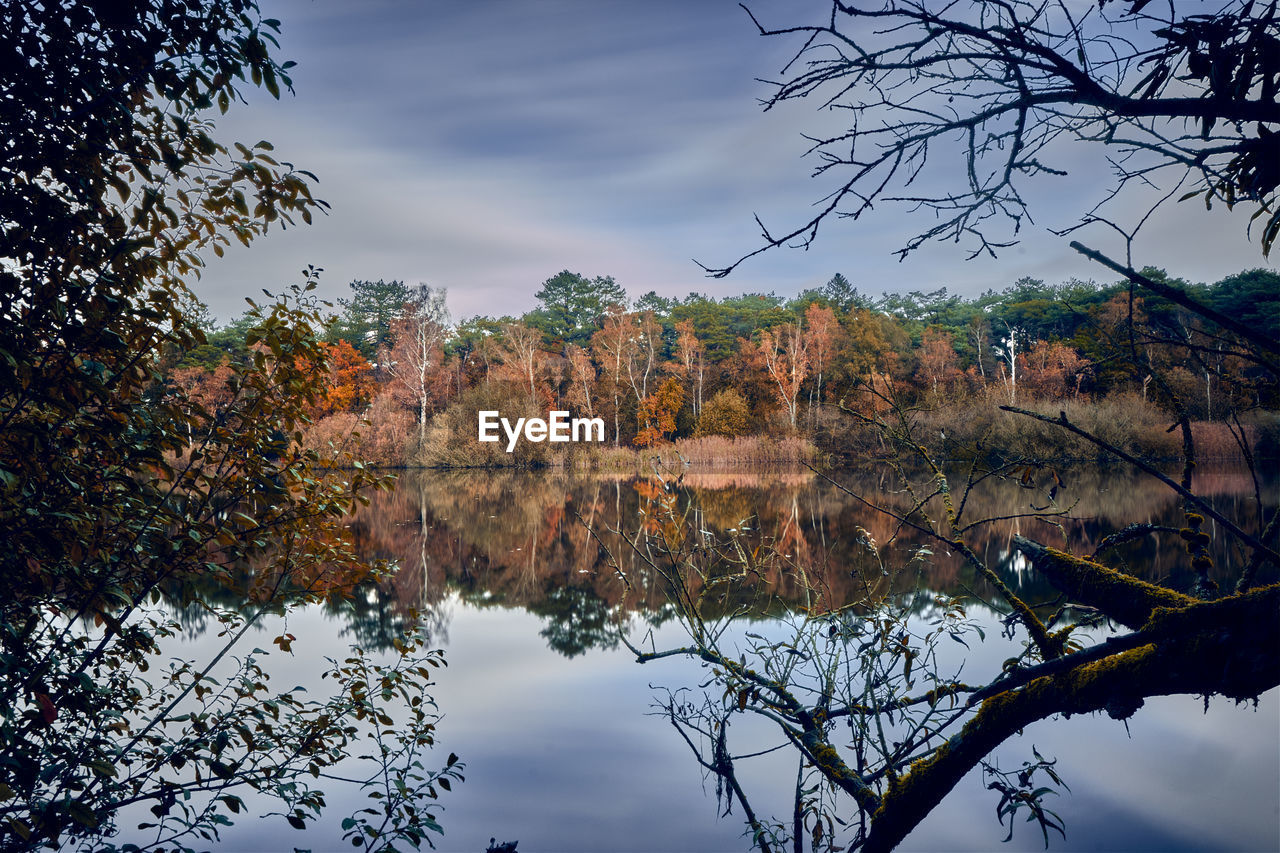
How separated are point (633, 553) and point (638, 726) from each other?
200 inches

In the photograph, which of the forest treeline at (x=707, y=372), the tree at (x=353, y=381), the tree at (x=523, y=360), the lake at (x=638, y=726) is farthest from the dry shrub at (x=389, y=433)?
the lake at (x=638, y=726)

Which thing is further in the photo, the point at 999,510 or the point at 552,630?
the point at 999,510

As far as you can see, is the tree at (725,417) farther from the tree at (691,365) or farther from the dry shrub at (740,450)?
the dry shrub at (740,450)

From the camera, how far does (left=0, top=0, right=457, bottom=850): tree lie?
5.05 ft

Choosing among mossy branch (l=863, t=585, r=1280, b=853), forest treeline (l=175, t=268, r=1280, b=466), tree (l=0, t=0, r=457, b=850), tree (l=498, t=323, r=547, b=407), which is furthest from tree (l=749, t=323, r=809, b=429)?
mossy branch (l=863, t=585, r=1280, b=853)

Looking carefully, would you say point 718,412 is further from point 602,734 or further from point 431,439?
point 602,734

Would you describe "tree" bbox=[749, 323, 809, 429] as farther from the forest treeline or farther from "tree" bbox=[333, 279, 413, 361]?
"tree" bbox=[333, 279, 413, 361]

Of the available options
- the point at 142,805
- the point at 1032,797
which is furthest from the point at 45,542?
the point at 142,805

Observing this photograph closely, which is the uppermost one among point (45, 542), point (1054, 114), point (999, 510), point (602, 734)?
point (1054, 114)

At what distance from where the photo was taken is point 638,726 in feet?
17.7

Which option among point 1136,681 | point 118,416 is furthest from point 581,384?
point 1136,681

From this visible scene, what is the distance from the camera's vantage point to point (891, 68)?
1.25 metres

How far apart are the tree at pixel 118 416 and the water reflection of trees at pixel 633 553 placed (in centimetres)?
132

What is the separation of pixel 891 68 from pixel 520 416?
30.5m
